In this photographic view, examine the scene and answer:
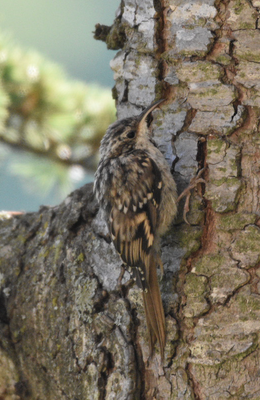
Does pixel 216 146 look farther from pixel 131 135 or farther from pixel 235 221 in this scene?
pixel 131 135

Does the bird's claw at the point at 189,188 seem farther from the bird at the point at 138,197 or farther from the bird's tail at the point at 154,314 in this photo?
the bird's tail at the point at 154,314

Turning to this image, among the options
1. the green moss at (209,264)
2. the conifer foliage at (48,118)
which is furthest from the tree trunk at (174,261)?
the conifer foliage at (48,118)

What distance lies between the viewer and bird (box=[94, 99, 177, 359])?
153 centimetres

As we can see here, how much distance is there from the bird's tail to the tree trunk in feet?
0.10

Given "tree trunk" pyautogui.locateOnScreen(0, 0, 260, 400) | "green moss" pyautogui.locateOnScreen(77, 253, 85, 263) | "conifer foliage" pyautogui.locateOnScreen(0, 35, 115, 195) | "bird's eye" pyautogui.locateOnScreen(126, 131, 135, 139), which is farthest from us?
"conifer foliage" pyautogui.locateOnScreen(0, 35, 115, 195)

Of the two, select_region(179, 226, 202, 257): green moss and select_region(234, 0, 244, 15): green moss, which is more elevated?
select_region(234, 0, 244, 15): green moss

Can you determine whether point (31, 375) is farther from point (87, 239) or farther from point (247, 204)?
point (247, 204)

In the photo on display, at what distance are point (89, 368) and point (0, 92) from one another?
161 centimetres

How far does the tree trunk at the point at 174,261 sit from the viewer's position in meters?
1.36

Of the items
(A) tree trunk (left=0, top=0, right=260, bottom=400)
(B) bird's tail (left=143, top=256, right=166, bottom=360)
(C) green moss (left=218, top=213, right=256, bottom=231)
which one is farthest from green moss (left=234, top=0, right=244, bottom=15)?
(B) bird's tail (left=143, top=256, right=166, bottom=360)

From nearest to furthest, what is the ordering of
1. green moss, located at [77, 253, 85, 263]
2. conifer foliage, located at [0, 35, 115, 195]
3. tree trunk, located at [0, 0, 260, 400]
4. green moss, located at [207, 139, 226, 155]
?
tree trunk, located at [0, 0, 260, 400], green moss, located at [207, 139, 226, 155], green moss, located at [77, 253, 85, 263], conifer foliage, located at [0, 35, 115, 195]

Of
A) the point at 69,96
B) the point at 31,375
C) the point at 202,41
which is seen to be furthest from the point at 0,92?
the point at 31,375

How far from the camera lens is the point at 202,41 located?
5.08 feet

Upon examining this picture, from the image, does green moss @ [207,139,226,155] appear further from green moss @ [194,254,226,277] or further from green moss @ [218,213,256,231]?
green moss @ [194,254,226,277]
